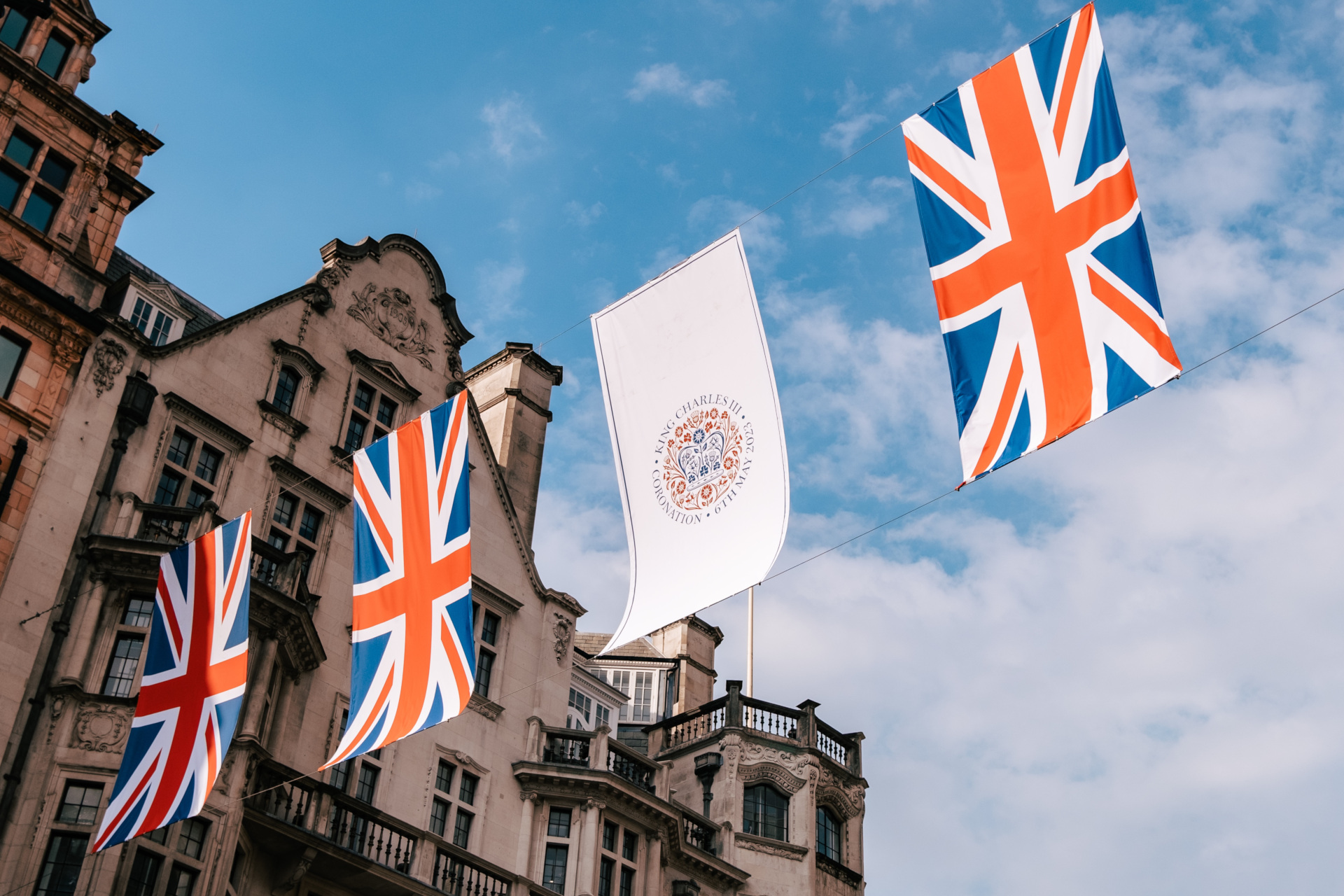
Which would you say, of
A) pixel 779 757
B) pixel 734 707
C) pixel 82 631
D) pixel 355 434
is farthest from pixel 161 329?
pixel 779 757

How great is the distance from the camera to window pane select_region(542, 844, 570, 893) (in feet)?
106

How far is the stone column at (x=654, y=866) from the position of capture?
33312 mm

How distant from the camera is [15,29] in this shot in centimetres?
3034

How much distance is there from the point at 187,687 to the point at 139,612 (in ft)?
17.2

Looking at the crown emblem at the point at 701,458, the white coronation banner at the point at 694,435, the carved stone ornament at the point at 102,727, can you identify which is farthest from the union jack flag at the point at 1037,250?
the carved stone ornament at the point at 102,727

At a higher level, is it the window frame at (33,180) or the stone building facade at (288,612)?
the window frame at (33,180)

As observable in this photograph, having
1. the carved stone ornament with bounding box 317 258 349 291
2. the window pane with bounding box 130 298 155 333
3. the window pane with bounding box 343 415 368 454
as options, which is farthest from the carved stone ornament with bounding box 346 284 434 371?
the window pane with bounding box 130 298 155 333

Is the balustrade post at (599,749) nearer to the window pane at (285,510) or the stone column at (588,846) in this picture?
the stone column at (588,846)

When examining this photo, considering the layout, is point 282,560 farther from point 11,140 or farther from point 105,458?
point 11,140

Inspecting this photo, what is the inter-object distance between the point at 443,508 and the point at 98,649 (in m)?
8.22

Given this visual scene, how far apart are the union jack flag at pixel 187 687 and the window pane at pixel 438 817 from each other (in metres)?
9.85

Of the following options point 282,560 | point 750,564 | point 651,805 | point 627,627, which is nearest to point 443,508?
point 627,627

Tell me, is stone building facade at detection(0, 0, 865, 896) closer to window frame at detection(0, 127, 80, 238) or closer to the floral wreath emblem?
window frame at detection(0, 127, 80, 238)

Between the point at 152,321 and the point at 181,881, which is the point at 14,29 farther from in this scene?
the point at 181,881
